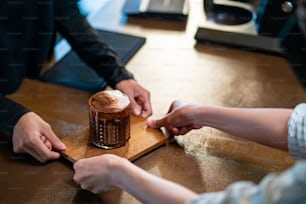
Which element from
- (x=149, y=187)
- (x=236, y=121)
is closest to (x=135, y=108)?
(x=236, y=121)

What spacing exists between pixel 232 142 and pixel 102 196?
0.29 metres

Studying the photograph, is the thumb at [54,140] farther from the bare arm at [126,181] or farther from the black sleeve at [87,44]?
the black sleeve at [87,44]

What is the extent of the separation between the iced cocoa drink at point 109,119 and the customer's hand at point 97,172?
76 mm

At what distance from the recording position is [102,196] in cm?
75

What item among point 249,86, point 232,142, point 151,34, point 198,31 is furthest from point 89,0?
point 232,142

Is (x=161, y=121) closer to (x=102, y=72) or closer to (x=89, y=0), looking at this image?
(x=102, y=72)

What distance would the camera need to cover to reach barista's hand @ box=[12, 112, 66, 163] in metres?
0.80

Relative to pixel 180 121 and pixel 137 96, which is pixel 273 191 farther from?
pixel 137 96

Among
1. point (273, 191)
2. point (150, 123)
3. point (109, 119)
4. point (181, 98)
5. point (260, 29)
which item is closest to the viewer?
point (273, 191)

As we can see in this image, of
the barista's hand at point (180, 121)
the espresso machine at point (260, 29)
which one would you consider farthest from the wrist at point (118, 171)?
the espresso machine at point (260, 29)

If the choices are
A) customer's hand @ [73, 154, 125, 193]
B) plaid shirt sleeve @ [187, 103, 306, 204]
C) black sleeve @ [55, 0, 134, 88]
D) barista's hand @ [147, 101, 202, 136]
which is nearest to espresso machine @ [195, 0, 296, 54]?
black sleeve @ [55, 0, 134, 88]

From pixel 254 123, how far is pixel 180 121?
140mm

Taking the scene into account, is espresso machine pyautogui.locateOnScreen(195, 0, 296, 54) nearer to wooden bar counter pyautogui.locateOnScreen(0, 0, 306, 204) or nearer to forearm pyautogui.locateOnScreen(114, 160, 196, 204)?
wooden bar counter pyautogui.locateOnScreen(0, 0, 306, 204)

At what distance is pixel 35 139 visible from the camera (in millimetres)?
798
